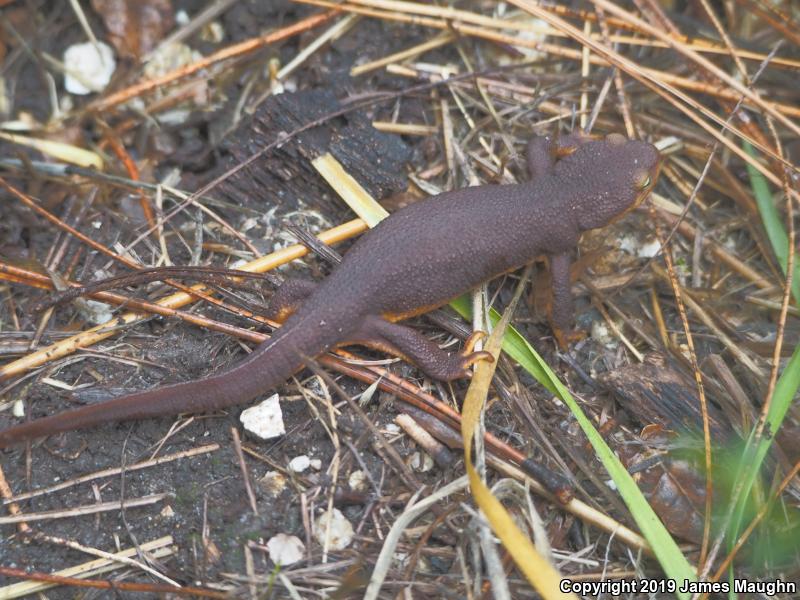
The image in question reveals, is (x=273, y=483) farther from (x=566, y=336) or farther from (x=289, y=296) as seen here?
(x=566, y=336)

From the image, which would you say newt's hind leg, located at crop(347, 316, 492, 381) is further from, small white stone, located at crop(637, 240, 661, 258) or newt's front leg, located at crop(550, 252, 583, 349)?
small white stone, located at crop(637, 240, 661, 258)

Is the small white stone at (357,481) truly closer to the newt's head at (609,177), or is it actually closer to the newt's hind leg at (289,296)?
the newt's hind leg at (289,296)

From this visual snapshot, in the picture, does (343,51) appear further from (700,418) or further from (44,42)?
(700,418)

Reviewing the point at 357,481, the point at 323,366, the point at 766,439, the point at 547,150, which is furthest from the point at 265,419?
the point at 766,439

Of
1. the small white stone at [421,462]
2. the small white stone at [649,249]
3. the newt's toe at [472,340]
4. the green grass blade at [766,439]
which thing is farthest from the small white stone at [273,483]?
the small white stone at [649,249]

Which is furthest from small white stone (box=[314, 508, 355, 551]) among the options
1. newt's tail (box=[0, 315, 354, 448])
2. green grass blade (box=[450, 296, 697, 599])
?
green grass blade (box=[450, 296, 697, 599])
